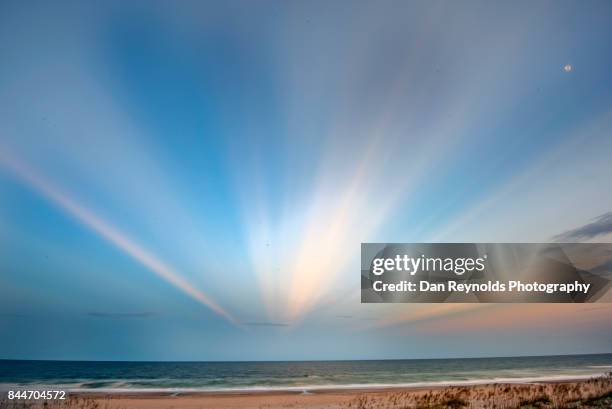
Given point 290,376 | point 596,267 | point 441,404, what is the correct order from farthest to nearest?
point 290,376, point 596,267, point 441,404

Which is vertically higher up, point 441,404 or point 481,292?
point 481,292

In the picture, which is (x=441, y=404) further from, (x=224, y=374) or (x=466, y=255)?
(x=224, y=374)

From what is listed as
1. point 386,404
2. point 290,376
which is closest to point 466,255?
point 386,404

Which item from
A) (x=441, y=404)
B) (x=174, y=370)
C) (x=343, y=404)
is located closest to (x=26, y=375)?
(x=174, y=370)

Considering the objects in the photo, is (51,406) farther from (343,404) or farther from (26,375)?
(26,375)

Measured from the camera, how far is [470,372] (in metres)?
17.1

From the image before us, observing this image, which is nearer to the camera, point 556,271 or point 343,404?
point 556,271

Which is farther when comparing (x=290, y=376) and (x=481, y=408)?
(x=290, y=376)

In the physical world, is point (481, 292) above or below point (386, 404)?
above

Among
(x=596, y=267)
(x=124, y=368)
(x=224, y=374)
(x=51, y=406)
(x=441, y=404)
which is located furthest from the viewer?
(x=124, y=368)

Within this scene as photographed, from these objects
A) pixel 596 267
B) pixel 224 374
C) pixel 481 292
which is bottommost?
pixel 224 374

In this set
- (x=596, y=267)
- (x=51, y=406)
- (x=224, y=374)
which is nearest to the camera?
(x=51, y=406)

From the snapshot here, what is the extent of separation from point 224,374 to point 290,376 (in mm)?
2937

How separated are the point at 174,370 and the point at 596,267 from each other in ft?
52.6
